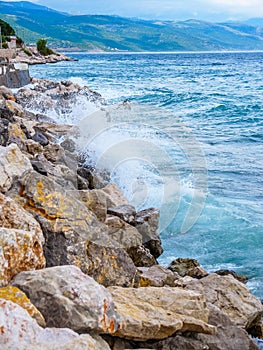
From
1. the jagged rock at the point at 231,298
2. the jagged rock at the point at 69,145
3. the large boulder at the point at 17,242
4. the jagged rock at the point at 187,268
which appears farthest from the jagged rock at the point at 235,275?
the jagged rock at the point at 69,145

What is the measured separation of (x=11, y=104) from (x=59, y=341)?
1069cm

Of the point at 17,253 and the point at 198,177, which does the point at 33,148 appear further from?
the point at 17,253

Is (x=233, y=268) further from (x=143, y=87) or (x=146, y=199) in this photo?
(x=143, y=87)

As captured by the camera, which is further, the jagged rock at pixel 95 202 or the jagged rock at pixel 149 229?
Result: the jagged rock at pixel 149 229

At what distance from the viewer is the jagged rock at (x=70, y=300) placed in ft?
11.1

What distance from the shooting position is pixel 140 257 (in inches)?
244

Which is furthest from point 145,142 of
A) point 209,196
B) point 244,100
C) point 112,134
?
point 244,100

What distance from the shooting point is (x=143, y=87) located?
125 ft

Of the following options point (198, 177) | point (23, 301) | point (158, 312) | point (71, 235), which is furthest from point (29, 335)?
point (198, 177)

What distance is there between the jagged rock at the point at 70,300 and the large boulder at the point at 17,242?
0.45ft

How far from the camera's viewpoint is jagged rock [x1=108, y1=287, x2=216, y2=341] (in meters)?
3.82

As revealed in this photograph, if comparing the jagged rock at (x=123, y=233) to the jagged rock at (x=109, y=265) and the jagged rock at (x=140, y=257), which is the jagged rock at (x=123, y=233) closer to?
the jagged rock at (x=140, y=257)

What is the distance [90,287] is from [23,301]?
47 centimetres

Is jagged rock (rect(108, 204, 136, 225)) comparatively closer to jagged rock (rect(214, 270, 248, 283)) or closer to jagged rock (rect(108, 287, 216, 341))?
jagged rock (rect(214, 270, 248, 283))
